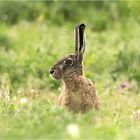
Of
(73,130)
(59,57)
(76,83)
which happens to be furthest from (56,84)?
(73,130)

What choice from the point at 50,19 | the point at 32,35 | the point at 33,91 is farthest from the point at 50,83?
the point at 50,19

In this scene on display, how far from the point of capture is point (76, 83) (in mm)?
7586

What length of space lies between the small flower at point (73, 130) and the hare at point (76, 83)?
1801 mm

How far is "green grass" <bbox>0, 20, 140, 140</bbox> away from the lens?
5746 mm

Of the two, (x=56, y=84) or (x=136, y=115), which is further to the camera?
(x=56, y=84)

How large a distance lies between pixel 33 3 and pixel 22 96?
555 centimetres

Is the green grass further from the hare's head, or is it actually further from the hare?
the hare's head

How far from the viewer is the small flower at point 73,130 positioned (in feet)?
17.2

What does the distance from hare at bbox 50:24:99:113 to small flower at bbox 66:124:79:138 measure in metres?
1.80

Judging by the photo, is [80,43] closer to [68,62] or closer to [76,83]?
[68,62]

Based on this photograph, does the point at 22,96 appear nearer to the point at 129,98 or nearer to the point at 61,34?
the point at 129,98

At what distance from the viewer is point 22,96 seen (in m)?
9.01

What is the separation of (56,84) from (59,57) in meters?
0.84

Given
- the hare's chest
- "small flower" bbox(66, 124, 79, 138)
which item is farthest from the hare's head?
"small flower" bbox(66, 124, 79, 138)
